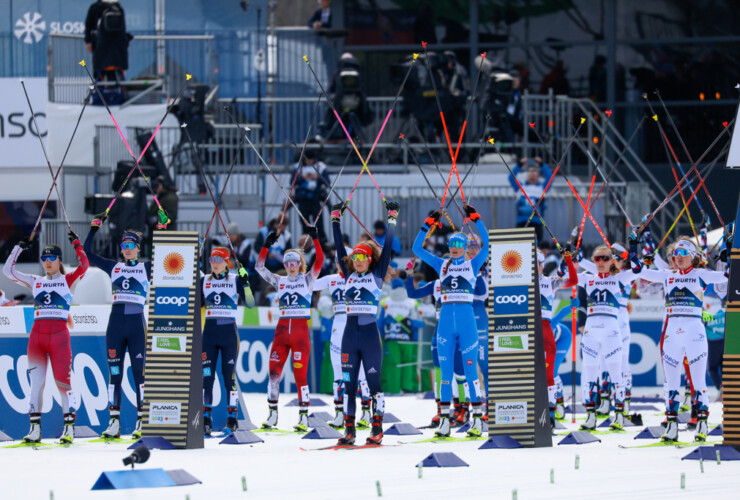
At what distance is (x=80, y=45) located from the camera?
78.9 feet

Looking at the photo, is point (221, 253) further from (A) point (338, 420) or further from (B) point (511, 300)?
(B) point (511, 300)

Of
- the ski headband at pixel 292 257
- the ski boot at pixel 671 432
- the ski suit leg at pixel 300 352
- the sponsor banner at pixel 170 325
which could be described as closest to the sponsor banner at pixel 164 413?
the sponsor banner at pixel 170 325

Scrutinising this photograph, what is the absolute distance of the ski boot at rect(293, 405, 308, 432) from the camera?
14.1 metres

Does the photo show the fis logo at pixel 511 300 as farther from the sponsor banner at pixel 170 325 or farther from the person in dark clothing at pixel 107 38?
the person in dark clothing at pixel 107 38

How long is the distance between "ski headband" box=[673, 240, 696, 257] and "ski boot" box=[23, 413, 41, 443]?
21.8 feet

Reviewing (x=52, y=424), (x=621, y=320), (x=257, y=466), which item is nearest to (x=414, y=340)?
(x=621, y=320)

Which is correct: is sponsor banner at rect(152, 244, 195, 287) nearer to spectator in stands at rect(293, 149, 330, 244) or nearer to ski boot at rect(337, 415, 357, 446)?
ski boot at rect(337, 415, 357, 446)

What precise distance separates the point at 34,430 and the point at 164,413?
5.25ft

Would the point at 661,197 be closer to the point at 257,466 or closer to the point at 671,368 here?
the point at 671,368

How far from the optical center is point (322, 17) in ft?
82.3

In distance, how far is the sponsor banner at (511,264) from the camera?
1220 cm

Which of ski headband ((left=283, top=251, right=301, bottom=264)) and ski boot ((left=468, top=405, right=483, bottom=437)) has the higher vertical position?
ski headband ((left=283, top=251, right=301, bottom=264))

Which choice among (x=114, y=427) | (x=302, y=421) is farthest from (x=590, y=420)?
(x=114, y=427)

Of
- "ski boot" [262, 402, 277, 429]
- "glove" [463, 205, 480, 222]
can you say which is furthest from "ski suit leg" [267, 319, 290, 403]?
"glove" [463, 205, 480, 222]
